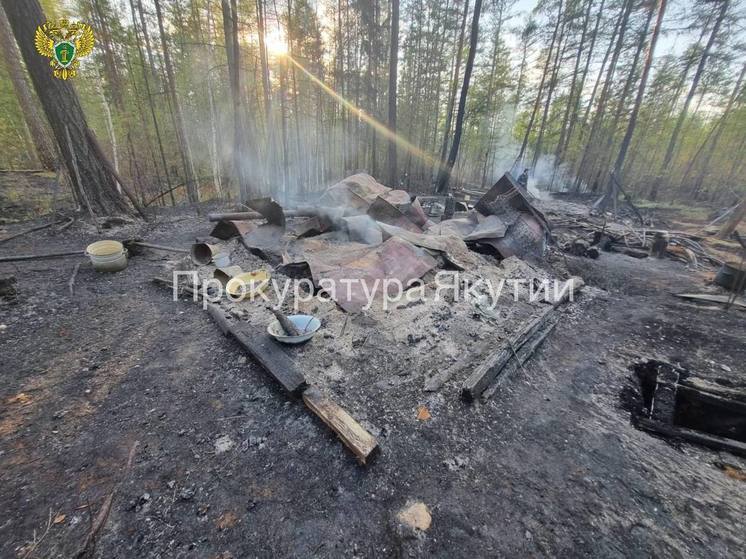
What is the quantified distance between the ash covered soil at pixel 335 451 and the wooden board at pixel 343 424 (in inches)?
4.6

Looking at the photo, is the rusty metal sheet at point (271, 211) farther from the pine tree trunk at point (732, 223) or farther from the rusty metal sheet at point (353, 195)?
the pine tree trunk at point (732, 223)

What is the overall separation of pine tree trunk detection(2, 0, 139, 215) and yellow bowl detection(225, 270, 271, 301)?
4970 mm

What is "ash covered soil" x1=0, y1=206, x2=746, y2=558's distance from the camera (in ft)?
5.44

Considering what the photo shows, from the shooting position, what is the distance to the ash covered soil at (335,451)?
166 cm

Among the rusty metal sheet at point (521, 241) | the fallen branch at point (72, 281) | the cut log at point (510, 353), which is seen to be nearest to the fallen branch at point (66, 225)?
the fallen branch at point (72, 281)

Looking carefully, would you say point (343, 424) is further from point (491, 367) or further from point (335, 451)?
point (491, 367)

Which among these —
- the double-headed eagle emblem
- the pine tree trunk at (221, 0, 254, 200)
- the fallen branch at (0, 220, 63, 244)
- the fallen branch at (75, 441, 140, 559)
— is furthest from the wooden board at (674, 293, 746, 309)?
the double-headed eagle emblem

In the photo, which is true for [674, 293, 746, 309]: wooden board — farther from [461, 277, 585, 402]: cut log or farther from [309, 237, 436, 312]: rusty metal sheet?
[309, 237, 436, 312]: rusty metal sheet

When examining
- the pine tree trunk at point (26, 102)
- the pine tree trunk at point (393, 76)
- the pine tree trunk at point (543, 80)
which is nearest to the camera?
the pine tree trunk at point (26, 102)

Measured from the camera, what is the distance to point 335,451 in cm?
214

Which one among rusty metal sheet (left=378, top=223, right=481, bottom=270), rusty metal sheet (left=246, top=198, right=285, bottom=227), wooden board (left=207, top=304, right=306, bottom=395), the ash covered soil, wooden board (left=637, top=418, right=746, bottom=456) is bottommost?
the ash covered soil

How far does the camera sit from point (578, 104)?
19656 mm

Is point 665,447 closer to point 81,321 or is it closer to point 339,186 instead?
point 81,321

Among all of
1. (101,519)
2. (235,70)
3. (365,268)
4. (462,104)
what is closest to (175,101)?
(235,70)
